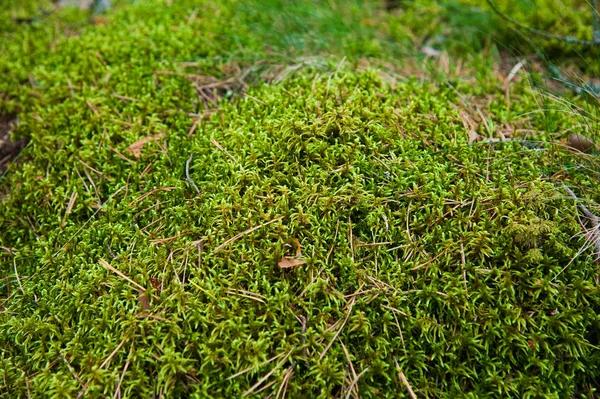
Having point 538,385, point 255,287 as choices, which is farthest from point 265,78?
point 538,385

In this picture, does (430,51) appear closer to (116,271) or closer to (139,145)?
(139,145)

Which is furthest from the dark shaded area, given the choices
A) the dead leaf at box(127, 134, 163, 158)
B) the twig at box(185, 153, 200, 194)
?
the twig at box(185, 153, 200, 194)

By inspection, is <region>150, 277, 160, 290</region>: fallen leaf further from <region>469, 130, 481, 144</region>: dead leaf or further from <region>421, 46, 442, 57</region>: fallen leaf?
<region>421, 46, 442, 57</region>: fallen leaf

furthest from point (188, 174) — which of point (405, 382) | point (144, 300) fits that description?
point (405, 382)

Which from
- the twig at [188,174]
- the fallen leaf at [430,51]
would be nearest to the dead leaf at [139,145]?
the twig at [188,174]

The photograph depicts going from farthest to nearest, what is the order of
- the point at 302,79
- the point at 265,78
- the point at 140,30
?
the point at 140,30, the point at 265,78, the point at 302,79

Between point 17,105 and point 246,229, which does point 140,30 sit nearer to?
point 17,105
